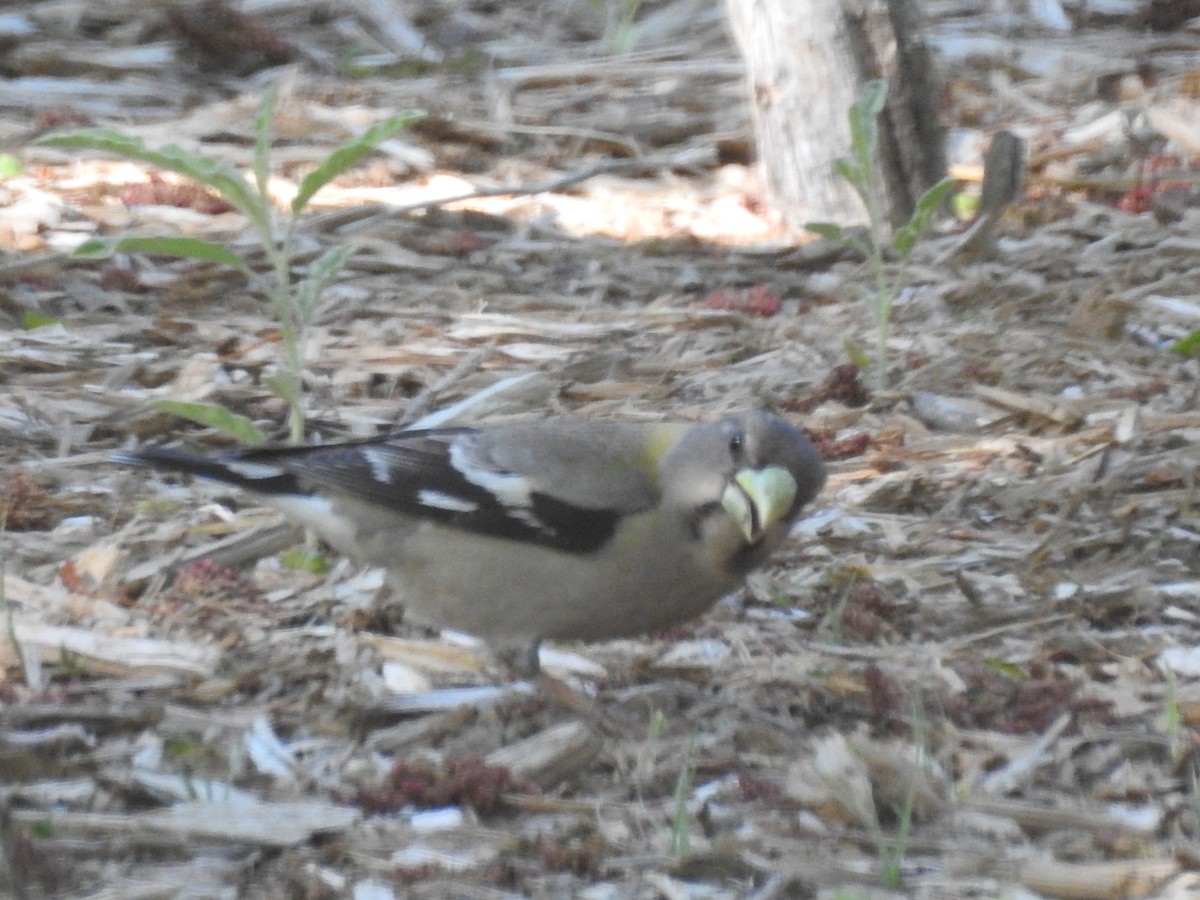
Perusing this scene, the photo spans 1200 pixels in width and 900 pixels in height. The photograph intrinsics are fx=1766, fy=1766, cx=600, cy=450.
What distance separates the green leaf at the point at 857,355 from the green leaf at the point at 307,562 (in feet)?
6.64

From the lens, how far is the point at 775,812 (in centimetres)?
360

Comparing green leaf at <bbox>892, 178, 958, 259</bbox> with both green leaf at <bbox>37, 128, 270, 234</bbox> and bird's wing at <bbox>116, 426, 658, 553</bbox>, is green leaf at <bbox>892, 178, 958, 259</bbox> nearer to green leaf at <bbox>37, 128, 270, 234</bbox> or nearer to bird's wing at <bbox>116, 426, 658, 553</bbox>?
bird's wing at <bbox>116, 426, 658, 553</bbox>

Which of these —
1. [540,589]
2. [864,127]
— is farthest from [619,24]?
[540,589]

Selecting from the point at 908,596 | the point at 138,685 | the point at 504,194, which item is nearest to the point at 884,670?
the point at 908,596

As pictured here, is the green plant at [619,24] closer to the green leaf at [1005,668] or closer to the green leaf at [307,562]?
the green leaf at [307,562]

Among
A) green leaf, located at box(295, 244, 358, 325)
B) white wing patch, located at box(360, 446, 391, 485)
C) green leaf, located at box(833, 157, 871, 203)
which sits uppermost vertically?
green leaf, located at box(295, 244, 358, 325)

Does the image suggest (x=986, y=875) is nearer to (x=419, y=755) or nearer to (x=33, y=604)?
(x=419, y=755)

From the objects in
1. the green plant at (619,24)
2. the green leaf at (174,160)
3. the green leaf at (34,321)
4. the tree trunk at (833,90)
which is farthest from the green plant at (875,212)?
the green plant at (619,24)

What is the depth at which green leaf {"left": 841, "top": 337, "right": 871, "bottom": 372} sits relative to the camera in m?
6.05

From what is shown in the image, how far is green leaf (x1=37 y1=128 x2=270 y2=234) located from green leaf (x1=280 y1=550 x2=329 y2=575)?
922 mm

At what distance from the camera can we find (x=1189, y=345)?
20.2ft

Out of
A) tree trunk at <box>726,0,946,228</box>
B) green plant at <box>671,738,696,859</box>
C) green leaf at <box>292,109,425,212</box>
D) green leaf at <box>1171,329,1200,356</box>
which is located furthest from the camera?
tree trunk at <box>726,0,946,228</box>

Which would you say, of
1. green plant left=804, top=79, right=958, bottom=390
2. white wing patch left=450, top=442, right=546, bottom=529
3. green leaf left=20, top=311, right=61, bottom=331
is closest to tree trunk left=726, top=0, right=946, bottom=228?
green plant left=804, top=79, right=958, bottom=390

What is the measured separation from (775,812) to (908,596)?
1.37m
